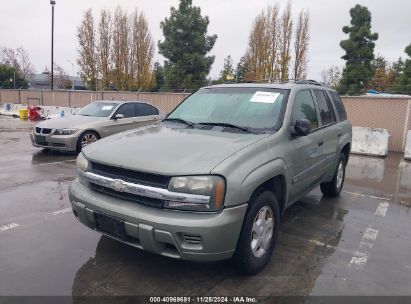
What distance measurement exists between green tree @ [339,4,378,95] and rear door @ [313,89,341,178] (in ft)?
72.1

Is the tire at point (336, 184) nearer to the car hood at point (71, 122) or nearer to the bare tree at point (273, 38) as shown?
the car hood at point (71, 122)

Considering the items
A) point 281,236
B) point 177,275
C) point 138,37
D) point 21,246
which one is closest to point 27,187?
point 21,246

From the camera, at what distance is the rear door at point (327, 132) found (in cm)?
485

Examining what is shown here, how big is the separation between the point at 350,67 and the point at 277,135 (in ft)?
80.9

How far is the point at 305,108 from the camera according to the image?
4516mm

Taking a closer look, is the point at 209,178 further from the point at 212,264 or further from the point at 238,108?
the point at 238,108

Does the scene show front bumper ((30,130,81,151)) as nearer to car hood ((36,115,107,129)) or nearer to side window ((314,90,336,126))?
car hood ((36,115,107,129))

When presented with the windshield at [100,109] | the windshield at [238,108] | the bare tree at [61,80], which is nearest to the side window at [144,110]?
the windshield at [100,109]

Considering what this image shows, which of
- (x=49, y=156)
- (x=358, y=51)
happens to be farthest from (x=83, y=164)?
(x=358, y=51)

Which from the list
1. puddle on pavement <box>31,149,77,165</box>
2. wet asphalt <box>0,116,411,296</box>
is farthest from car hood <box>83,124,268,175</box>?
puddle on pavement <box>31,149,77,165</box>

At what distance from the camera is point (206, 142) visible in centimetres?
336

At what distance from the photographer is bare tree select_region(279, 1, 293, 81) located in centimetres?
2980

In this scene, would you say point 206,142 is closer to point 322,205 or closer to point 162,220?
point 162,220

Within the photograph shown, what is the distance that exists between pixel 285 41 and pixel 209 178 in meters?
29.6
